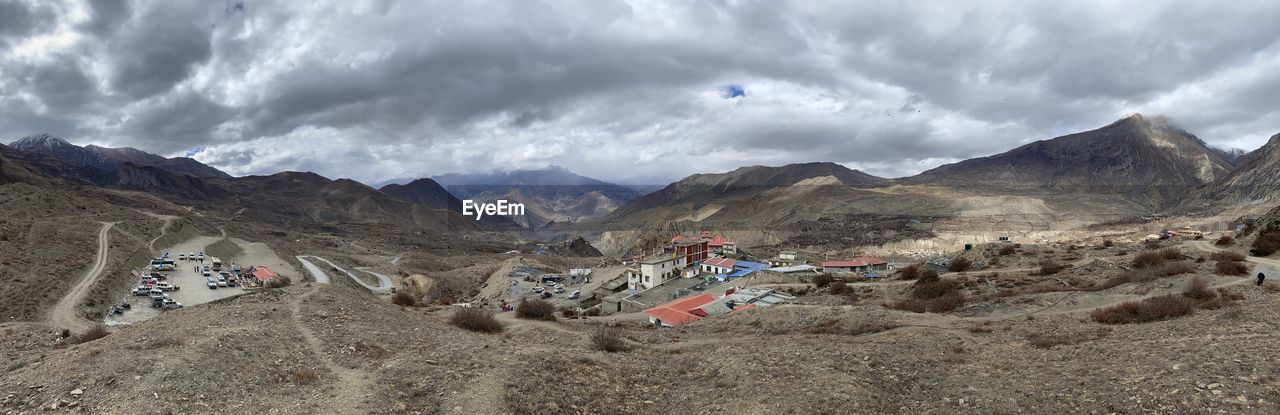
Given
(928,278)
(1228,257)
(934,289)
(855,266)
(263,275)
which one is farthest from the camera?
(855,266)

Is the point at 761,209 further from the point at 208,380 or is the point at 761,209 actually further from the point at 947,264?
the point at 208,380

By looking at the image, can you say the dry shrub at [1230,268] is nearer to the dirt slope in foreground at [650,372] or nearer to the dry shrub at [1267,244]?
the dry shrub at [1267,244]

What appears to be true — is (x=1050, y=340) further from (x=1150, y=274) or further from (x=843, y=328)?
(x=1150, y=274)

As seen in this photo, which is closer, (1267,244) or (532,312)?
(532,312)

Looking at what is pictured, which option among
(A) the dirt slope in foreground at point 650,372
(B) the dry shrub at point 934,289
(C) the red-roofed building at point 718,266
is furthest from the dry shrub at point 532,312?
(C) the red-roofed building at point 718,266

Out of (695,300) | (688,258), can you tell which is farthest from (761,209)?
(695,300)

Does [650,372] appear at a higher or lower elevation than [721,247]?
higher

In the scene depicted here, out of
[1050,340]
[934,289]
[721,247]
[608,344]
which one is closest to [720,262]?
[721,247]

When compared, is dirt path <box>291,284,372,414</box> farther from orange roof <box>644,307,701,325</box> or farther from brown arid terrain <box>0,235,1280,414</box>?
orange roof <box>644,307,701,325</box>
